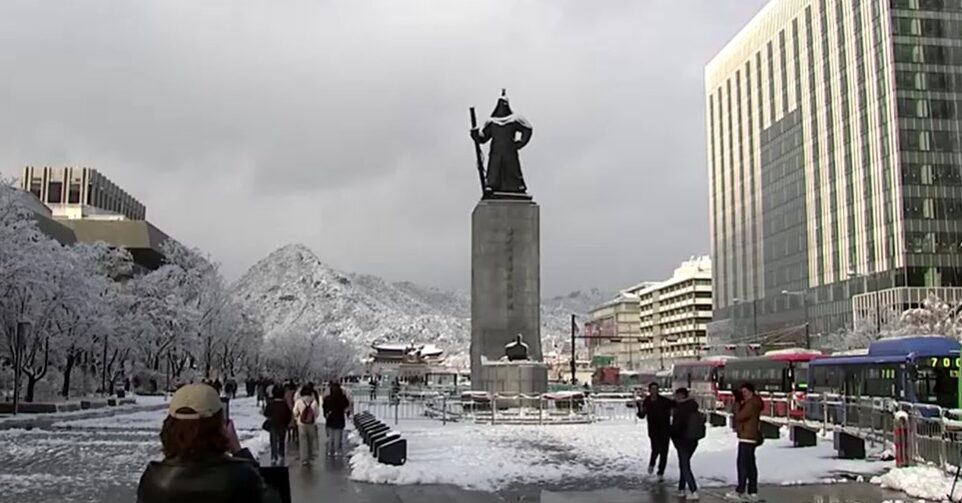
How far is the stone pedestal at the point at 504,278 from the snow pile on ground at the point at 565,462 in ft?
38.2

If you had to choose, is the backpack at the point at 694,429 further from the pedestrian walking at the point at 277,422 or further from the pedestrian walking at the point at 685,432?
the pedestrian walking at the point at 277,422

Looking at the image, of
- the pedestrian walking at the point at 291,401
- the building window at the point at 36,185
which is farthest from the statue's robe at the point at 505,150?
the building window at the point at 36,185

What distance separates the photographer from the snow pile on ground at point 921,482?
1477 cm

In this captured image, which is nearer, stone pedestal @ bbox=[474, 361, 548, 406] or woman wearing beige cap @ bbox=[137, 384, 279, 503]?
woman wearing beige cap @ bbox=[137, 384, 279, 503]

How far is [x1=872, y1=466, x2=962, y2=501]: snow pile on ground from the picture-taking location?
48.5 ft

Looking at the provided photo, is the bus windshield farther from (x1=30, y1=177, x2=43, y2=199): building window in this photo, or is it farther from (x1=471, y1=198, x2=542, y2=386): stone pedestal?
(x1=30, y1=177, x2=43, y2=199): building window

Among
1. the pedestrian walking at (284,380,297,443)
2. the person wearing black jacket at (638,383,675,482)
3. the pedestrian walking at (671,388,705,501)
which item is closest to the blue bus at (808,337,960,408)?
the person wearing black jacket at (638,383,675,482)

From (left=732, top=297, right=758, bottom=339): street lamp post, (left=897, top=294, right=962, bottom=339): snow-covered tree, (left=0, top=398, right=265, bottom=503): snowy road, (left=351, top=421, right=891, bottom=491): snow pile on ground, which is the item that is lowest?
(left=0, top=398, right=265, bottom=503): snowy road

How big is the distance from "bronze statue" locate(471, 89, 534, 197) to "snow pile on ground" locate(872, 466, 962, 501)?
89.4 ft

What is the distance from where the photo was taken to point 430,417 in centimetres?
3969

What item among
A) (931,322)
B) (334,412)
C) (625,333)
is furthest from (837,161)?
(625,333)

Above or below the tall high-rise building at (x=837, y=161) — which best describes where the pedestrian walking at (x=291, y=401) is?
below

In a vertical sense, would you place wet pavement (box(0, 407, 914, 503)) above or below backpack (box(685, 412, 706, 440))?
below

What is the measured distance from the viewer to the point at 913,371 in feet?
105
